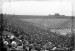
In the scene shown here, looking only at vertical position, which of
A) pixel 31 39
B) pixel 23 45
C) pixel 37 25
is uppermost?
pixel 37 25

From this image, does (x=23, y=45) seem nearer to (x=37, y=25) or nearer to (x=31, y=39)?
(x=31, y=39)

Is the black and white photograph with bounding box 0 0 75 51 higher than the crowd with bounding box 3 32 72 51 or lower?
higher

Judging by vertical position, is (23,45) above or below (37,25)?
below

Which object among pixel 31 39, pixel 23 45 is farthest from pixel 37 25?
pixel 23 45

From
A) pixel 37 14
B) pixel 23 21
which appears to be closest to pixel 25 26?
pixel 23 21

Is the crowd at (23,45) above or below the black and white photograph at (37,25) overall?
below
